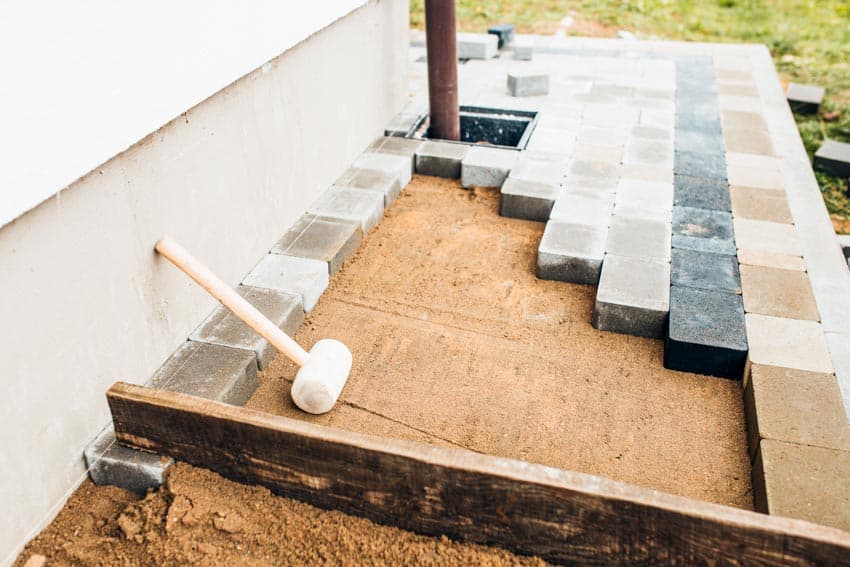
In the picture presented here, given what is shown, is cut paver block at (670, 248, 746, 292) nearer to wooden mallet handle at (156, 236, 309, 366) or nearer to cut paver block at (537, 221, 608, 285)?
cut paver block at (537, 221, 608, 285)

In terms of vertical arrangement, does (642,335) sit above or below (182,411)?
below

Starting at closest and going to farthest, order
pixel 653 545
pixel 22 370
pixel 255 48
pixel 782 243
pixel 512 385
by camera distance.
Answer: pixel 653 545
pixel 22 370
pixel 512 385
pixel 255 48
pixel 782 243

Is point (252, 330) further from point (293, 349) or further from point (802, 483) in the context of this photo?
point (802, 483)

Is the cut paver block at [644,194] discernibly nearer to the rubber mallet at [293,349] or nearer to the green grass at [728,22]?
the rubber mallet at [293,349]

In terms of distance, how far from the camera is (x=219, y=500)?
109 inches

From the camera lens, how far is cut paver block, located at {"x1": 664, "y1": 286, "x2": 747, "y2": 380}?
11.9 ft

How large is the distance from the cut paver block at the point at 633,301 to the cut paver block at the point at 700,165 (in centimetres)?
173

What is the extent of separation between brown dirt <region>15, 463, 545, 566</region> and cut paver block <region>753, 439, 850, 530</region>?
1118mm

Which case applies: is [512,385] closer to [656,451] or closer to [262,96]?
[656,451]

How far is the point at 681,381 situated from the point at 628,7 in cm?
1047

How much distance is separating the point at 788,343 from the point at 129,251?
3414 mm

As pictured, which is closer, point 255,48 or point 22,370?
point 22,370

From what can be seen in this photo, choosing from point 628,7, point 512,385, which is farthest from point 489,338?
point 628,7

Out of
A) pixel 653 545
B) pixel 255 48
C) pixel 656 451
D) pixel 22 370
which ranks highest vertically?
pixel 255 48
